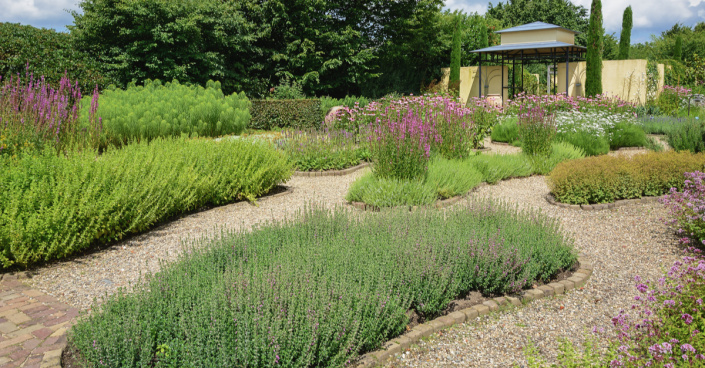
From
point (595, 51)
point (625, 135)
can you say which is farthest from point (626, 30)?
point (625, 135)

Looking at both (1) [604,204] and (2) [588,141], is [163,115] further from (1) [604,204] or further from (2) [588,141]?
(2) [588,141]

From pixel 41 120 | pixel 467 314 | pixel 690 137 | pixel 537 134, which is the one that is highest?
pixel 41 120

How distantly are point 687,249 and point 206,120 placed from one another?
9.92m

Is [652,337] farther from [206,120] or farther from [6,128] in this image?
[206,120]

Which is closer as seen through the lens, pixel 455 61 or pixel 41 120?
pixel 41 120

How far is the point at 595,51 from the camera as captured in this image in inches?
708

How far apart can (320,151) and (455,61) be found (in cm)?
1461

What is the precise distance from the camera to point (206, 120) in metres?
11.9

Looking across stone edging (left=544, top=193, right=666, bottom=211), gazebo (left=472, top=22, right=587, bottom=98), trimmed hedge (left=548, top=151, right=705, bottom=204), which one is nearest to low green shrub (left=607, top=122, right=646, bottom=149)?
trimmed hedge (left=548, top=151, right=705, bottom=204)

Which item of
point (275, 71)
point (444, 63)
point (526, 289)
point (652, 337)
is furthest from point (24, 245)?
point (444, 63)

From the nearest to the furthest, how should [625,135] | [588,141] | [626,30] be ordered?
[588,141], [625,135], [626,30]

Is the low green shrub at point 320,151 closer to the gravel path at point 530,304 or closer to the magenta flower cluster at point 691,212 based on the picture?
the gravel path at point 530,304

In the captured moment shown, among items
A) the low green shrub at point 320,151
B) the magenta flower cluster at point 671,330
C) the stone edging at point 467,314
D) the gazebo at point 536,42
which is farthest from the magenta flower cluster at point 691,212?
the gazebo at point 536,42

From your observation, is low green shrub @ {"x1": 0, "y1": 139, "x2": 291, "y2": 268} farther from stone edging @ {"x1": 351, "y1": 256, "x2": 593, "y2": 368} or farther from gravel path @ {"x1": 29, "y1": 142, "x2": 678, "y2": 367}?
stone edging @ {"x1": 351, "y1": 256, "x2": 593, "y2": 368}
